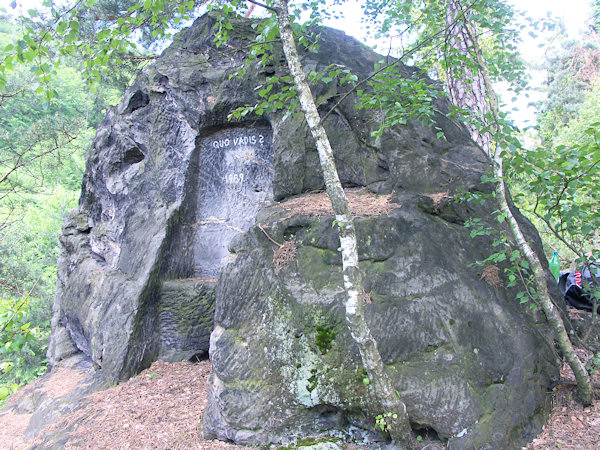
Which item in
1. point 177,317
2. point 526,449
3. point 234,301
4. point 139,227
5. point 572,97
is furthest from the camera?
point 572,97

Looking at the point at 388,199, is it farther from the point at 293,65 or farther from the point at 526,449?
the point at 526,449

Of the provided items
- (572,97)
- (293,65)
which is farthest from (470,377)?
(572,97)

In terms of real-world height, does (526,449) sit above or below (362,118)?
below

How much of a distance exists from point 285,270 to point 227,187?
3255mm

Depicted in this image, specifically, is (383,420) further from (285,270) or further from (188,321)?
(188,321)

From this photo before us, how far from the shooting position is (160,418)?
4535mm

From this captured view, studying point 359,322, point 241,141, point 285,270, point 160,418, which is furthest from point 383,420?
point 241,141

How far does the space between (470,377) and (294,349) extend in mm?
1584

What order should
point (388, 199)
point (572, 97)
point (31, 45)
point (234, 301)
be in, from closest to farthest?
point (31, 45) < point (234, 301) < point (388, 199) < point (572, 97)

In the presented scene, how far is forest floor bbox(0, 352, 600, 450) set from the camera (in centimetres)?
349

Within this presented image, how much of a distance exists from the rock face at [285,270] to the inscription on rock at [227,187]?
3cm

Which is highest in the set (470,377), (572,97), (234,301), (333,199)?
(572,97)

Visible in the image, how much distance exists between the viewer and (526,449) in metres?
3.28

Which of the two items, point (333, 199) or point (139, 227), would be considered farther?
point (139, 227)
